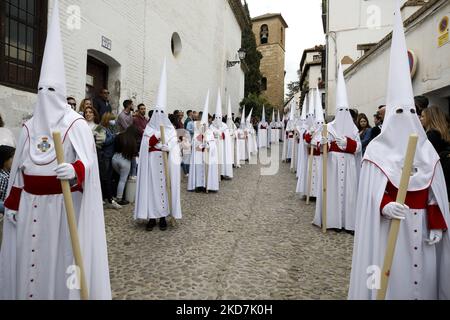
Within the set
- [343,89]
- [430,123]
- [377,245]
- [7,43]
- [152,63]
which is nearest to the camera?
[377,245]

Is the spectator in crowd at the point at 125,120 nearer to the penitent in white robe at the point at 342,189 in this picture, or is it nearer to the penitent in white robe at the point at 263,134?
the penitent in white robe at the point at 342,189

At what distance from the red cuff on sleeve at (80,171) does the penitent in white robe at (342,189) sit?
3.85 m

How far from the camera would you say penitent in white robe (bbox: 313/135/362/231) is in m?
5.07

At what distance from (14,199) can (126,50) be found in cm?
766

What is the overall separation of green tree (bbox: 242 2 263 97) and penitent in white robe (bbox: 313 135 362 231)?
2745 centimetres

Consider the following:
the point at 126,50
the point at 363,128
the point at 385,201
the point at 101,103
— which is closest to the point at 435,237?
the point at 385,201

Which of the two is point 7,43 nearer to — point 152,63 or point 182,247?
point 182,247

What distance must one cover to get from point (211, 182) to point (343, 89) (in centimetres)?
420

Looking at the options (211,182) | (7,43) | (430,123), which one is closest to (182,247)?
(430,123)

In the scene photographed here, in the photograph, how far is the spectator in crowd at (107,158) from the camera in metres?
6.09

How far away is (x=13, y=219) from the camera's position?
8.08 feet

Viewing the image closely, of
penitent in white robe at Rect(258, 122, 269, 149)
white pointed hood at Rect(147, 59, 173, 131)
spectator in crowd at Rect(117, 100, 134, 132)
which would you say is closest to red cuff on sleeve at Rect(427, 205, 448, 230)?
white pointed hood at Rect(147, 59, 173, 131)

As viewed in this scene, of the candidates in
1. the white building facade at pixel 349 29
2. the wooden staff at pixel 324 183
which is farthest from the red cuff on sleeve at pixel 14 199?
the white building facade at pixel 349 29

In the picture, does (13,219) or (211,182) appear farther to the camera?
(211,182)
